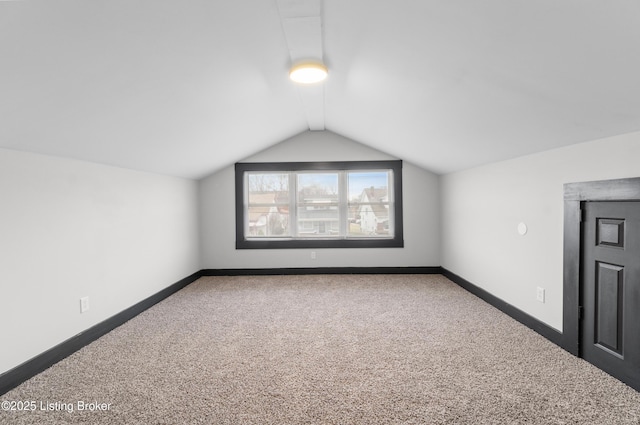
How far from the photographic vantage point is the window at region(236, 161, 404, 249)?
16.6ft

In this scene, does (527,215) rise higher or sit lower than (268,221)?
higher

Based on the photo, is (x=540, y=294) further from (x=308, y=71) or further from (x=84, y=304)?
(x=84, y=304)

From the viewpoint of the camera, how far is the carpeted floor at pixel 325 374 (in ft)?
5.53

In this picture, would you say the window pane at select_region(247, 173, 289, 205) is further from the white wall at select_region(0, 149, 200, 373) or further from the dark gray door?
the dark gray door

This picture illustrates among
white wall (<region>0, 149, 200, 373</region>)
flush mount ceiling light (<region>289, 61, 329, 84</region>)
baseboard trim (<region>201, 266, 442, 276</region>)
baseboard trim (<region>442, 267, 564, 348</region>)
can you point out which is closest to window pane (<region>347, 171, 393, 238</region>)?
baseboard trim (<region>201, 266, 442, 276</region>)

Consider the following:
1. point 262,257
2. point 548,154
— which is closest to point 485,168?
point 548,154

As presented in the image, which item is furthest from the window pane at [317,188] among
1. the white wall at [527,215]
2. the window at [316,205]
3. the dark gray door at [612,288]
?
the dark gray door at [612,288]

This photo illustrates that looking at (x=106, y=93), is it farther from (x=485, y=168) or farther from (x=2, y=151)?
(x=485, y=168)

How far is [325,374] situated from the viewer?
2070 mm

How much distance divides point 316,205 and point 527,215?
3.07m

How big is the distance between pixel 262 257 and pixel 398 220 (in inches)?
93.3

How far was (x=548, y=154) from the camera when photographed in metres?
2.62

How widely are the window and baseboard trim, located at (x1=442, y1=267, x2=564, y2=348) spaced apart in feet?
→ 4.71

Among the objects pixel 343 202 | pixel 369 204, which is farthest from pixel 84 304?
pixel 369 204
